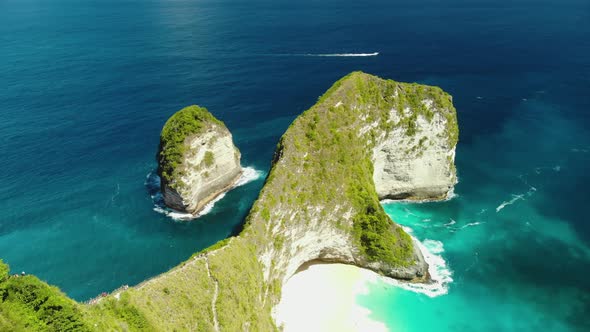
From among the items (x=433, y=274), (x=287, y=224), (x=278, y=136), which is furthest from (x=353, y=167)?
(x=278, y=136)

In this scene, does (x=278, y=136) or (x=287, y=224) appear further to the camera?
(x=278, y=136)

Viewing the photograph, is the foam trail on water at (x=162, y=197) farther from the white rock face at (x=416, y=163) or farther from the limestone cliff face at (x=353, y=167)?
the white rock face at (x=416, y=163)

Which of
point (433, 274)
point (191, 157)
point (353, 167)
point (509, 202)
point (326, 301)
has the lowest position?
point (326, 301)

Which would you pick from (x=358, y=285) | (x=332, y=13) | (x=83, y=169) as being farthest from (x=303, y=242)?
(x=332, y=13)

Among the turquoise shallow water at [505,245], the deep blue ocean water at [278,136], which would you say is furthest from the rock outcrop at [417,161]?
the deep blue ocean water at [278,136]

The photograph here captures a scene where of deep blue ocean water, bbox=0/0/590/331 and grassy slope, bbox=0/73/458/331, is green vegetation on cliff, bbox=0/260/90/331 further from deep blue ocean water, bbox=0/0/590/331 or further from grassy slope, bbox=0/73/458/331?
deep blue ocean water, bbox=0/0/590/331

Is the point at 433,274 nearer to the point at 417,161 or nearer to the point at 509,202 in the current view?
the point at 417,161

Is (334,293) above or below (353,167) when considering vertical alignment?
below
